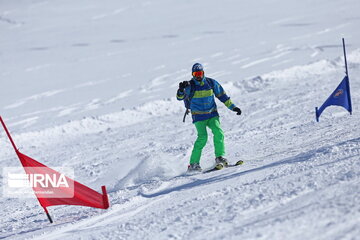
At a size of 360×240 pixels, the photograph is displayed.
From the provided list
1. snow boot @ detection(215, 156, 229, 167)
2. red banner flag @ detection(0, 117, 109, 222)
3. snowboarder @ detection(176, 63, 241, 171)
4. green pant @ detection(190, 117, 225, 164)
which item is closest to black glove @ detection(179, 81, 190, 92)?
snowboarder @ detection(176, 63, 241, 171)

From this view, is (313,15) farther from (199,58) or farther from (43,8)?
(43,8)

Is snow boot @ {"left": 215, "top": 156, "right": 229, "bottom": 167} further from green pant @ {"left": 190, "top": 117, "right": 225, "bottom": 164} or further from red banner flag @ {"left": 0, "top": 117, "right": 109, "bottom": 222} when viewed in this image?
red banner flag @ {"left": 0, "top": 117, "right": 109, "bottom": 222}

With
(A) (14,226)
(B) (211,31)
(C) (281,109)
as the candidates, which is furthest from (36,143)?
(B) (211,31)

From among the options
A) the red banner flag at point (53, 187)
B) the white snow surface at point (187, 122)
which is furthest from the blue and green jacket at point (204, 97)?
the red banner flag at point (53, 187)

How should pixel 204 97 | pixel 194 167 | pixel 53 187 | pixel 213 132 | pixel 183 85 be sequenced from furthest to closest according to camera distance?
1. pixel 194 167
2. pixel 213 132
3. pixel 204 97
4. pixel 183 85
5. pixel 53 187

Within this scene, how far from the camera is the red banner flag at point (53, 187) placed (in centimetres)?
563

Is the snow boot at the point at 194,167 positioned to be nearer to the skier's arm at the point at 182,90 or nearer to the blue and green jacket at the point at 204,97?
the blue and green jacket at the point at 204,97

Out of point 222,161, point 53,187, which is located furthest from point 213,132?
point 53,187

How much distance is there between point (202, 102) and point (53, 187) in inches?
89.4

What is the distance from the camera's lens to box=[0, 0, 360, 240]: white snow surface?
481cm

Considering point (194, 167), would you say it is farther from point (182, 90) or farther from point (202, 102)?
point (182, 90)

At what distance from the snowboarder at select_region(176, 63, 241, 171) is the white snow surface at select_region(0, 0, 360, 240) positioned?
1.62 ft

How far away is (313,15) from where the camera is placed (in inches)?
1118

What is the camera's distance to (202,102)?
701cm
